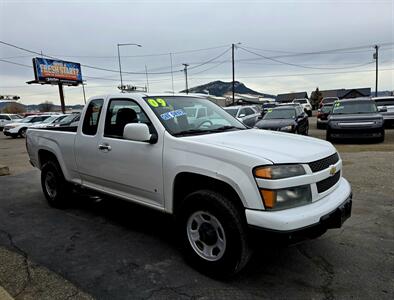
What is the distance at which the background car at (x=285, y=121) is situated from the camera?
1209 cm

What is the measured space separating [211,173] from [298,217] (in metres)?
0.84

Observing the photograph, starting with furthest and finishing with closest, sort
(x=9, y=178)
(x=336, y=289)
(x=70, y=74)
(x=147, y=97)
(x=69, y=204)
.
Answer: (x=70, y=74), (x=9, y=178), (x=69, y=204), (x=147, y=97), (x=336, y=289)

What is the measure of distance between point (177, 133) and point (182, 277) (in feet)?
4.83

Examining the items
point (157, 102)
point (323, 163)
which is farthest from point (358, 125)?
point (157, 102)

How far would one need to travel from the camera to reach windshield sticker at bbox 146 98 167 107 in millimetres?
3840

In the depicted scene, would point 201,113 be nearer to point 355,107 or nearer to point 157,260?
point 157,260

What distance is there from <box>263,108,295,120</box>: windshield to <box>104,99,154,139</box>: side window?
33.1 feet

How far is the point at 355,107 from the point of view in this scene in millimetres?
12312

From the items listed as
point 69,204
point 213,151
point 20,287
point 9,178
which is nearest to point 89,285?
point 20,287

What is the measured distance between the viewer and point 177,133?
11.6ft

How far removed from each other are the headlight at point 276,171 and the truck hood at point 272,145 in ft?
0.17

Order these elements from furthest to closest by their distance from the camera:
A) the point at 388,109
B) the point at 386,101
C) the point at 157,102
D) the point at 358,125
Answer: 1. the point at 386,101
2. the point at 388,109
3. the point at 358,125
4. the point at 157,102

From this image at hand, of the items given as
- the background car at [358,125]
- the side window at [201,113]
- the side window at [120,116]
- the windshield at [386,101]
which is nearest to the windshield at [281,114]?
the background car at [358,125]

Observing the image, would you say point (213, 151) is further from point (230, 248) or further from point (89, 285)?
point (89, 285)
